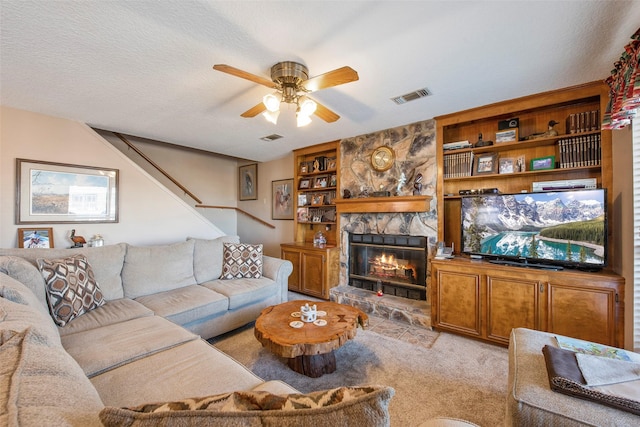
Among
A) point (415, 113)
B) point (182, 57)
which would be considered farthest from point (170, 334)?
point (415, 113)

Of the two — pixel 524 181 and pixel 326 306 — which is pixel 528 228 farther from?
pixel 326 306

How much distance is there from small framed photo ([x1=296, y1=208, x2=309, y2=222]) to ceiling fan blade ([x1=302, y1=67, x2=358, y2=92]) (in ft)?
9.28

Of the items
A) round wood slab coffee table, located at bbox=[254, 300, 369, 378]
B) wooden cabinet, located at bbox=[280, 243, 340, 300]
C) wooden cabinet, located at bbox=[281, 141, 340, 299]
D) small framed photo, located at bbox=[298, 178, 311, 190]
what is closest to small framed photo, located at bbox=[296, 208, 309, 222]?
wooden cabinet, located at bbox=[281, 141, 340, 299]

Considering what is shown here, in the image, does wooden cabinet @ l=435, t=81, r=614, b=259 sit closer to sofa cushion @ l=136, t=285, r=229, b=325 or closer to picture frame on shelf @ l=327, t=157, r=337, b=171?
picture frame on shelf @ l=327, t=157, r=337, b=171

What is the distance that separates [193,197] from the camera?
5.15 metres

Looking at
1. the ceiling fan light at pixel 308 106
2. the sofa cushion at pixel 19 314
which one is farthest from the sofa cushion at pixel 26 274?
the ceiling fan light at pixel 308 106

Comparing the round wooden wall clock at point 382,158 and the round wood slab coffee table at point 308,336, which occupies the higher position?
the round wooden wall clock at point 382,158

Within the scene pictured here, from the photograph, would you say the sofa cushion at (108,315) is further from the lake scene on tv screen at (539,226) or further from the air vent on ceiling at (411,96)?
the lake scene on tv screen at (539,226)

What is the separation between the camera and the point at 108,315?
6.79 ft

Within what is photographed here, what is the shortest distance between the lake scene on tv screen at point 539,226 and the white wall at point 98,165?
152 inches

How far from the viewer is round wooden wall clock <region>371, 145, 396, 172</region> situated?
11.8 ft

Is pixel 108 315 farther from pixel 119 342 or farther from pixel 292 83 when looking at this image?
pixel 292 83

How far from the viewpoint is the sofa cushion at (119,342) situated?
4.71 feet

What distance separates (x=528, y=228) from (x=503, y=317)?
2.95 feet
